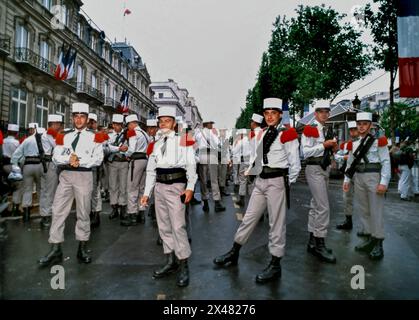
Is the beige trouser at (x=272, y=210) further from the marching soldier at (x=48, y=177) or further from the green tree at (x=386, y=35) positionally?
the green tree at (x=386, y=35)

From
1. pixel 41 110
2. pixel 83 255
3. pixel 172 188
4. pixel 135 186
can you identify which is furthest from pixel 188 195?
pixel 41 110

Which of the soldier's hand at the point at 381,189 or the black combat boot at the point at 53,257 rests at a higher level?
the soldier's hand at the point at 381,189

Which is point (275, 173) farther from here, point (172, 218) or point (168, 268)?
point (168, 268)

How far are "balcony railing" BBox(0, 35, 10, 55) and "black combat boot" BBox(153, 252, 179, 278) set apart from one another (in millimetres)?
21364

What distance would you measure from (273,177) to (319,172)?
120 centimetres

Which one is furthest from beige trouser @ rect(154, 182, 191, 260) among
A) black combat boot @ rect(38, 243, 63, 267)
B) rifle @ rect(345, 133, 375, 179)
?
rifle @ rect(345, 133, 375, 179)

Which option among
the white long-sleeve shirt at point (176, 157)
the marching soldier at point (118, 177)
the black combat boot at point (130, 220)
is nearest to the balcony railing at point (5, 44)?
the marching soldier at point (118, 177)

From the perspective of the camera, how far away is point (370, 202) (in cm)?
484

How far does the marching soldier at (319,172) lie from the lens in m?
4.55

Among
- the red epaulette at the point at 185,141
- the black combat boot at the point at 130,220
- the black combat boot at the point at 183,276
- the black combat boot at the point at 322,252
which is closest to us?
the black combat boot at the point at 183,276

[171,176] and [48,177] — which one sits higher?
[171,176]

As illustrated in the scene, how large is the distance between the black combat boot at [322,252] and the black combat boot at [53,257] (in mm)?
3855
